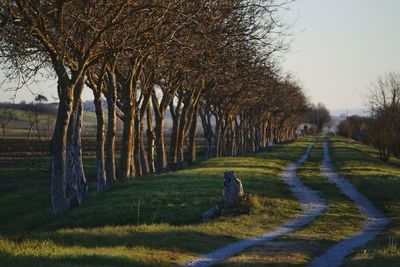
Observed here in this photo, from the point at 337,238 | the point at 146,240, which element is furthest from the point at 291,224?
the point at 146,240

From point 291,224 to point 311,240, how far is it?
4096 mm

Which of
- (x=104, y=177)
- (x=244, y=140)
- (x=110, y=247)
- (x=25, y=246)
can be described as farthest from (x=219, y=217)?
(x=244, y=140)

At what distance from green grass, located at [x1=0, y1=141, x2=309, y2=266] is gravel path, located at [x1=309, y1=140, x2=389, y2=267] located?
2.73 meters

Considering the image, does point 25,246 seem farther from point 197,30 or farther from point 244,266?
point 197,30

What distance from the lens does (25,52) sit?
2259 cm

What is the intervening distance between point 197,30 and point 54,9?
4.99 meters

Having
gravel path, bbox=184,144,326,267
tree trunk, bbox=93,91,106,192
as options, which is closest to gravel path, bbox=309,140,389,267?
gravel path, bbox=184,144,326,267

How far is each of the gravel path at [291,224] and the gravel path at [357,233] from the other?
182cm

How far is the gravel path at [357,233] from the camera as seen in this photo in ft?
49.6

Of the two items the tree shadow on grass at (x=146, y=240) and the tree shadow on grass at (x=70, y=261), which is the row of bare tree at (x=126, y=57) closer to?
the tree shadow on grass at (x=146, y=240)

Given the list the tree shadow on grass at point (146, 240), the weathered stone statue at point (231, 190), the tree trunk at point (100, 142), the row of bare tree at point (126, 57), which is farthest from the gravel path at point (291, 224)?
the tree trunk at point (100, 142)

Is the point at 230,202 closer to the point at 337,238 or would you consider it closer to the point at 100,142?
the point at 337,238

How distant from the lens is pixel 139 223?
74.1 ft

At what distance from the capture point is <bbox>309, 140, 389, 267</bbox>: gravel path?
15117 millimetres
